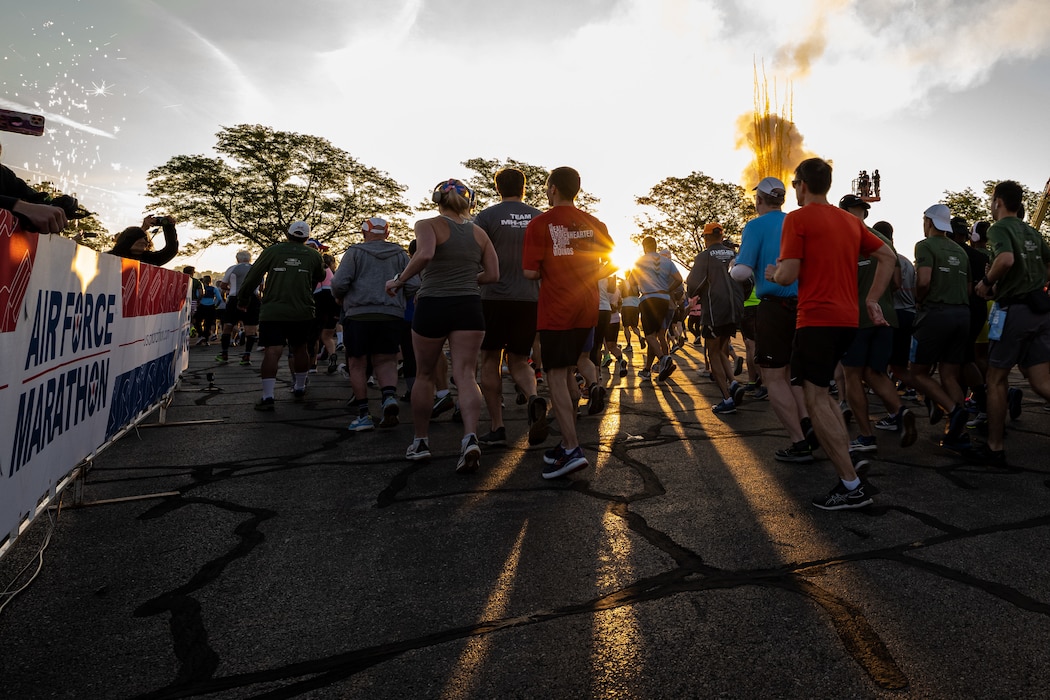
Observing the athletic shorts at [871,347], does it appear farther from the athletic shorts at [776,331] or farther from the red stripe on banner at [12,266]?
the red stripe on banner at [12,266]

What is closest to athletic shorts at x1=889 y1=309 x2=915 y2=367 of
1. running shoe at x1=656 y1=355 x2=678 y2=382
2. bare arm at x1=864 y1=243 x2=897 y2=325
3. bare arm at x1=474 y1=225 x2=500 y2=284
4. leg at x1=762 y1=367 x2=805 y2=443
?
leg at x1=762 y1=367 x2=805 y2=443

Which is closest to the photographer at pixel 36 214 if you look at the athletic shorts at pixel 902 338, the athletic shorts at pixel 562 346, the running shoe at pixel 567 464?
the athletic shorts at pixel 562 346

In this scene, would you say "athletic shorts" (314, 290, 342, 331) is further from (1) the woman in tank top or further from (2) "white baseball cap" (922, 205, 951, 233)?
(2) "white baseball cap" (922, 205, 951, 233)

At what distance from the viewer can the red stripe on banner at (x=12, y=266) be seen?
2.56 m

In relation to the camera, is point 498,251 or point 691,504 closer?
point 691,504

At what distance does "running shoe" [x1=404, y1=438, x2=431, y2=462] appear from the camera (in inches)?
185

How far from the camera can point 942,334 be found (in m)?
5.46

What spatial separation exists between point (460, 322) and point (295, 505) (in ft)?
5.14

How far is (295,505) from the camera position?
12.3 ft

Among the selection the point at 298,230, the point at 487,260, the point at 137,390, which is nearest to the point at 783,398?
the point at 487,260

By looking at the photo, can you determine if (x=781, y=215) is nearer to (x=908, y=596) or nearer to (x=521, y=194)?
(x=521, y=194)

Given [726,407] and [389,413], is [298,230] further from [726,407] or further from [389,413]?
[726,407]

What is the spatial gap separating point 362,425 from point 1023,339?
5152 mm

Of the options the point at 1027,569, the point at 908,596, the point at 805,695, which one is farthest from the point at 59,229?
the point at 1027,569
